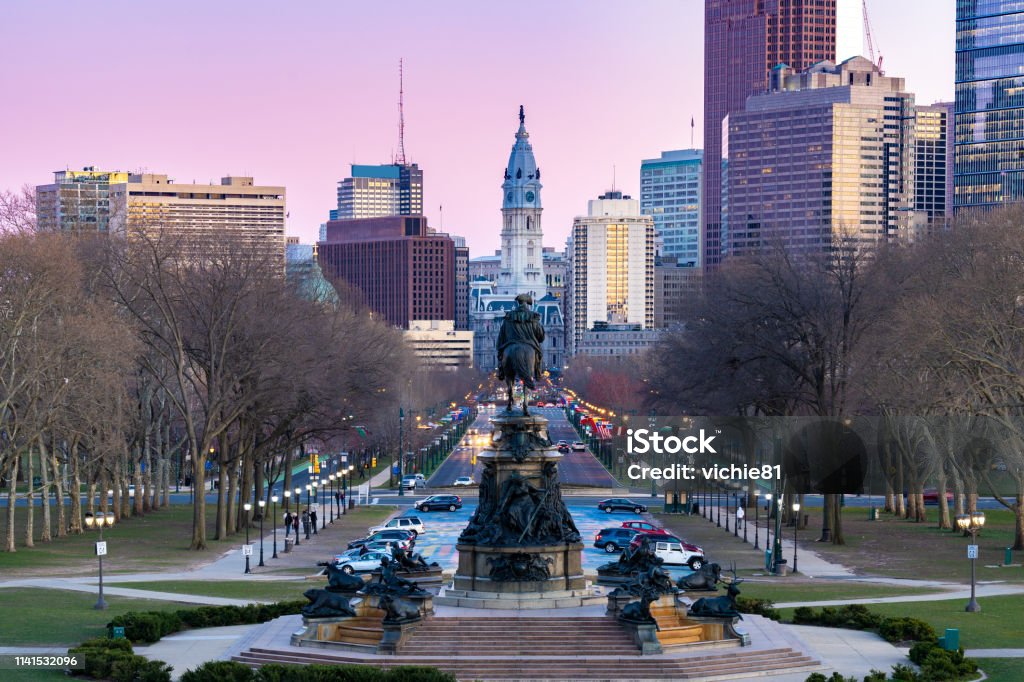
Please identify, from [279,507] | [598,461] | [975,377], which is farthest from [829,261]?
[598,461]

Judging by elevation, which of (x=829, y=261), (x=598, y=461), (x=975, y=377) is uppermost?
(x=829, y=261)

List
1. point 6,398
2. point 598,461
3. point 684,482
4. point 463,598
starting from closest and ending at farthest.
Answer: point 463,598 → point 6,398 → point 684,482 → point 598,461

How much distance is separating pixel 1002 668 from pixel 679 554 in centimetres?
2699

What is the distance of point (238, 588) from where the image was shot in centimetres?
5875

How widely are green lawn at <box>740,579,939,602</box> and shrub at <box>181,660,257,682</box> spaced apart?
23864 millimetres

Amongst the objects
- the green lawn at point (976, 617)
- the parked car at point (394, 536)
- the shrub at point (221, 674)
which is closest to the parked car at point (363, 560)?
the parked car at point (394, 536)

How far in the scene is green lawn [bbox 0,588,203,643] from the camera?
45281mm

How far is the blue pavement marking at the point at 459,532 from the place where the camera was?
69.6 meters

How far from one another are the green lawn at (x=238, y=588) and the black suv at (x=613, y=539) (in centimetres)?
1752

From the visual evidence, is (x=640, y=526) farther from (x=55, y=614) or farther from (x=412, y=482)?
(x=412, y=482)

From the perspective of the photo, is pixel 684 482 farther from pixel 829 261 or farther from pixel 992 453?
pixel 992 453

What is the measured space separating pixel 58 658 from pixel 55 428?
33.9 m

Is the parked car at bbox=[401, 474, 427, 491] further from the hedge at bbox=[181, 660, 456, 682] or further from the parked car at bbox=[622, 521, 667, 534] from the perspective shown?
the hedge at bbox=[181, 660, 456, 682]

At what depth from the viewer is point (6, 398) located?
6600 centimetres
